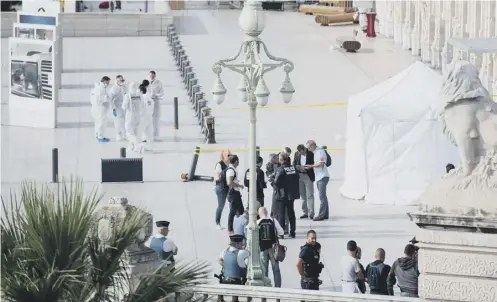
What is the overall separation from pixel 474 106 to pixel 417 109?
13.4 meters

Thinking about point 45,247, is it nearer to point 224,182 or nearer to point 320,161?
point 224,182

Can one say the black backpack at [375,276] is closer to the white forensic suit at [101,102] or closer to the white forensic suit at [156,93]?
the white forensic suit at [156,93]

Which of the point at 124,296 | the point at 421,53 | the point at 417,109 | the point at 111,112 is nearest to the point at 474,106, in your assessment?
the point at 124,296

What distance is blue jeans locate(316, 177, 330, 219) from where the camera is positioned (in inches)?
1036

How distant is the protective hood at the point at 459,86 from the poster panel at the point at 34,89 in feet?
76.5

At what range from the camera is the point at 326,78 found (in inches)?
1799

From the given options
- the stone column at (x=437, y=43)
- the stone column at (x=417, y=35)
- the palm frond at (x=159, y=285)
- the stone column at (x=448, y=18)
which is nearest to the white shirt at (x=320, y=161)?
the palm frond at (x=159, y=285)

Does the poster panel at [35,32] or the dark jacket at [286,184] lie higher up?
the poster panel at [35,32]

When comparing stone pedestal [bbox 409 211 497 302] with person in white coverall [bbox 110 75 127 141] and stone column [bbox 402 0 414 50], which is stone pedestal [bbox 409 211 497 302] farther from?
stone column [bbox 402 0 414 50]

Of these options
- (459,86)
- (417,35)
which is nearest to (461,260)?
(459,86)

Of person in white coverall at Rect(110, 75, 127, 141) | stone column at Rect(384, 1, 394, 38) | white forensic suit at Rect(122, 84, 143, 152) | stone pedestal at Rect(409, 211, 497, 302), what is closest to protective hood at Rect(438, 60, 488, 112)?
stone pedestal at Rect(409, 211, 497, 302)

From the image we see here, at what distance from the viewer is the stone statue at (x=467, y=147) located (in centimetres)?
1407

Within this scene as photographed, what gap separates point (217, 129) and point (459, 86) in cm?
2219

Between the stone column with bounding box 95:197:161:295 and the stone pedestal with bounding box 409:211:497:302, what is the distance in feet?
7.51
